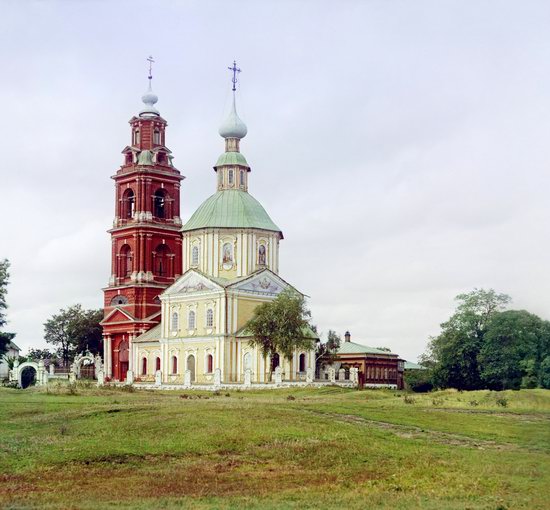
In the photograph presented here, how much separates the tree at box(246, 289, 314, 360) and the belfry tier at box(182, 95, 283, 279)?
375 inches

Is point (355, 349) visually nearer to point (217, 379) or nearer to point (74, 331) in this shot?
point (217, 379)

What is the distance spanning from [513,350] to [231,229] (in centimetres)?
2488

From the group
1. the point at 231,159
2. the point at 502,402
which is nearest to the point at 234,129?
the point at 231,159

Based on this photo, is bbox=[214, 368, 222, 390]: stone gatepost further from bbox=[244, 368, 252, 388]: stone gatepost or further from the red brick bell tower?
the red brick bell tower

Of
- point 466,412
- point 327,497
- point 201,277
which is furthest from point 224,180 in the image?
point 327,497

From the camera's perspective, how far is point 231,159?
264ft

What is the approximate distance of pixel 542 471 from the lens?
27.1 metres

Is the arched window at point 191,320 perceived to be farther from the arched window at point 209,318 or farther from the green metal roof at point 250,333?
the green metal roof at point 250,333

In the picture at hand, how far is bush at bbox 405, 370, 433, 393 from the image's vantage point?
248 feet

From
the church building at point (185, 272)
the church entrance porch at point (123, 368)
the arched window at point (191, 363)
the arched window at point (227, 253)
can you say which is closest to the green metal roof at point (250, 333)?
the church building at point (185, 272)

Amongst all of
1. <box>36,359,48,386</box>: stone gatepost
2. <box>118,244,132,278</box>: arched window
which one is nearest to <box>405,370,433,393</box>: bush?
<box>118,244,132,278</box>: arched window

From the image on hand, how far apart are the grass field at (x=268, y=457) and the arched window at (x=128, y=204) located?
48292 millimetres

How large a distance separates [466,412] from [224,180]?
1683 inches

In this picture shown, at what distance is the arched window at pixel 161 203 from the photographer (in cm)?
8831
